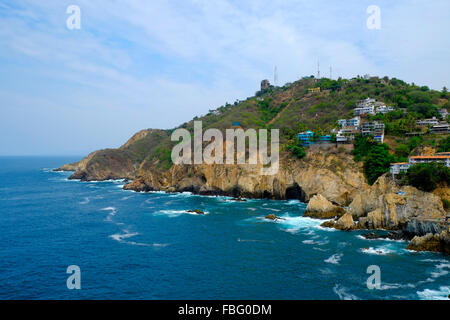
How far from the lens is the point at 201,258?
36.9 m

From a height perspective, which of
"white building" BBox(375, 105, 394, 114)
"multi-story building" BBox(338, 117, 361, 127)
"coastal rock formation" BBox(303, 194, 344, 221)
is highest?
"white building" BBox(375, 105, 394, 114)

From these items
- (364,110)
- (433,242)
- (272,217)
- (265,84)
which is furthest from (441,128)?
(265,84)

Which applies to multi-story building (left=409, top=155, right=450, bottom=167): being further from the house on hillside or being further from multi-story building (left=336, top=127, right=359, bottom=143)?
the house on hillside

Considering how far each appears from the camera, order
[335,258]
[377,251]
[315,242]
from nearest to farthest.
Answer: [335,258]
[377,251]
[315,242]

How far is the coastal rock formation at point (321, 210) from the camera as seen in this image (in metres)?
52.9

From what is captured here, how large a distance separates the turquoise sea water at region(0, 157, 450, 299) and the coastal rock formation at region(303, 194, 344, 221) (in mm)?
2312

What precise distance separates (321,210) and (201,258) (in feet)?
85.3

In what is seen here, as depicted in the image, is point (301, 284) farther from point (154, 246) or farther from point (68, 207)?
point (68, 207)

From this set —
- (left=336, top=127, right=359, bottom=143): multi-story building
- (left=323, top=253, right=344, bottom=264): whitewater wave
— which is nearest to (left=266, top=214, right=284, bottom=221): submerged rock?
(left=323, top=253, right=344, bottom=264): whitewater wave

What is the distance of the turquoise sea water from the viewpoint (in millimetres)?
28656

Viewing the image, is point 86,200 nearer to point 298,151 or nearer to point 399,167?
point 298,151

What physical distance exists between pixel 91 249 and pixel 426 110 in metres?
74.2

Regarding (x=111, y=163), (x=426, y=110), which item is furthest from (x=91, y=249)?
(x=111, y=163)
